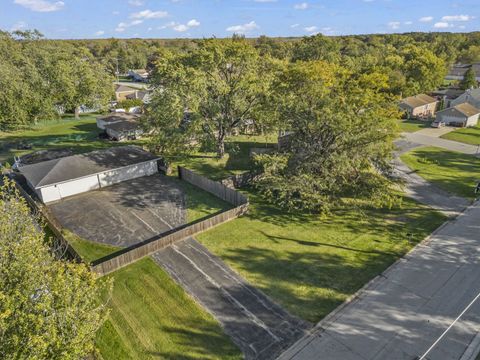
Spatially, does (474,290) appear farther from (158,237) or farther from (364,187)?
(158,237)

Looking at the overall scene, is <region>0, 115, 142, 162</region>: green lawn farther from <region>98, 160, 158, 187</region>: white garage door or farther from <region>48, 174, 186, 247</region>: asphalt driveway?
<region>48, 174, 186, 247</region>: asphalt driveway

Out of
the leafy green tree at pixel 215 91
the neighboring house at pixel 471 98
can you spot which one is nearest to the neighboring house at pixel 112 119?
the leafy green tree at pixel 215 91

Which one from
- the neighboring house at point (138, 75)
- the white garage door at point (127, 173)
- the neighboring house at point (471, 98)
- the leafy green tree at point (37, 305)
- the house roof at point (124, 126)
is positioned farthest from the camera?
the neighboring house at point (138, 75)

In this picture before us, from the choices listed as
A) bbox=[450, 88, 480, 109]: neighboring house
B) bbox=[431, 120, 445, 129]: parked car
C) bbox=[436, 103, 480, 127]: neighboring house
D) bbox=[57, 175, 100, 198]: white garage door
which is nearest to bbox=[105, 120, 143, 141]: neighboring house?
bbox=[57, 175, 100, 198]: white garage door

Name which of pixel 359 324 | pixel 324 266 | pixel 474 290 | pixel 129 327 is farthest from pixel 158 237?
pixel 474 290

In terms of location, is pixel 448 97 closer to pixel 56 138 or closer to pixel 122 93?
pixel 122 93

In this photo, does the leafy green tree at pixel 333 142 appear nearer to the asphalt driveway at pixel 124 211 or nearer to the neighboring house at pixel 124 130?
the asphalt driveway at pixel 124 211
